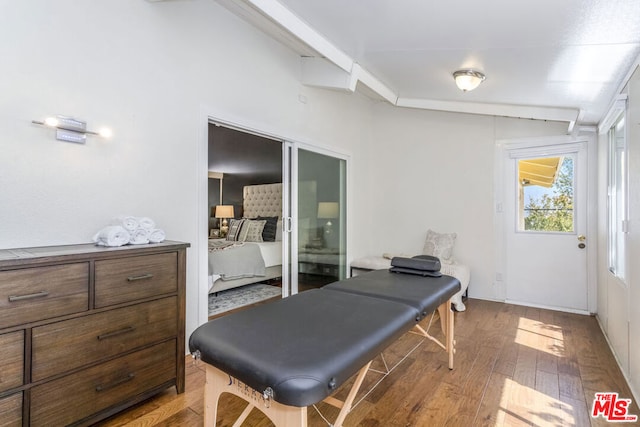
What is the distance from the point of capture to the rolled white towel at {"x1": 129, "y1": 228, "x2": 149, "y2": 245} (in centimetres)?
199

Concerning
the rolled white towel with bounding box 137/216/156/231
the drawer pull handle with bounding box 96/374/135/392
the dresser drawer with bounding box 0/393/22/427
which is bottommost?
the drawer pull handle with bounding box 96/374/135/392

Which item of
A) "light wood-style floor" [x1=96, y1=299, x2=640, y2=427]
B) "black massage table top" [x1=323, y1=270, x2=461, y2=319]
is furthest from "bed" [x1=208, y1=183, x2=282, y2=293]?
"black massage table top" [x1=323, y1=270, x2=461, y2=319]

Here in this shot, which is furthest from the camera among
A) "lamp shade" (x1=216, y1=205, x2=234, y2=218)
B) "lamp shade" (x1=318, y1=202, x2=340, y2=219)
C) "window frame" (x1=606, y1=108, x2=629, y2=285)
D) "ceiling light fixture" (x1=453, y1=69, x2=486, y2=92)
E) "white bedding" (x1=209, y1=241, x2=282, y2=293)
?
"lamp shade" (x1=216, y1=205, x2=234, y2=218)

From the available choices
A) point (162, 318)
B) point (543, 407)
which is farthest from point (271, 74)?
point (543, 407)

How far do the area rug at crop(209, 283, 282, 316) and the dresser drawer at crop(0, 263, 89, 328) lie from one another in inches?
82.0

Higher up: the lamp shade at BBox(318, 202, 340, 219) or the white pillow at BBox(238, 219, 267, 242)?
the lamp shade at BBox(318, 202, 340, 219)

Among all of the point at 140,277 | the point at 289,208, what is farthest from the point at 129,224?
the point at 289,208

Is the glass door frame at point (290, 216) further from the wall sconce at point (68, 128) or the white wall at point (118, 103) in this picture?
the wall sconce at point (68, 128)

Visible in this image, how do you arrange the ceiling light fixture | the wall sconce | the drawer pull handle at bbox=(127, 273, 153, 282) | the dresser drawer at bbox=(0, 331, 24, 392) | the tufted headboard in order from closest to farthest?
the dresser drawer at bbox=(0, 331, 24, 392) → the drawer pull handle at bbox=(127, 273, 153, 282) → the wall sconce → the ceiling light fixture → the tufted headboard

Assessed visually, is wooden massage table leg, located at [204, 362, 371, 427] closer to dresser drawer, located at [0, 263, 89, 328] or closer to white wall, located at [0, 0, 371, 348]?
dresser drawer, located at [0, 263, 89, 328]

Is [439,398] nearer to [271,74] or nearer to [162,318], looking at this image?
[162,318]

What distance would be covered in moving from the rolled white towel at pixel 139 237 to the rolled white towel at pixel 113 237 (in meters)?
0.03

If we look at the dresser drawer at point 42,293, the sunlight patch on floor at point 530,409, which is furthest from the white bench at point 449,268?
the dresser drawer at point 42,293

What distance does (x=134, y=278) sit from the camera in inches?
72.7
